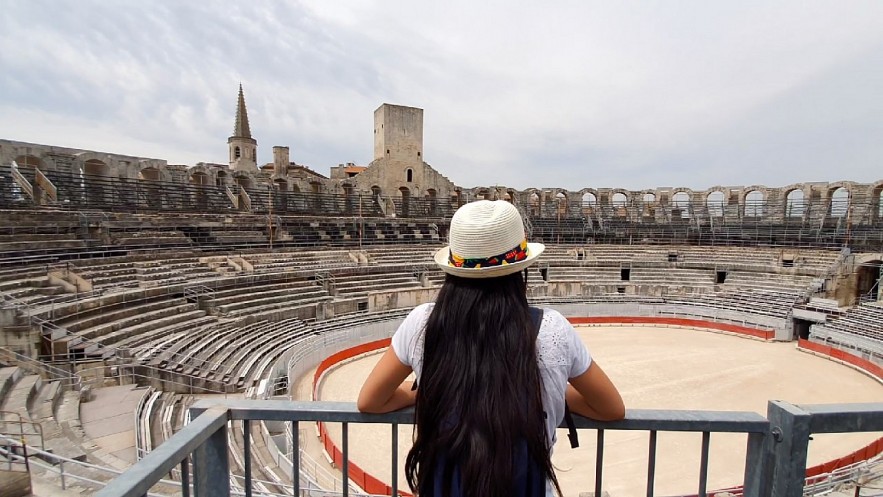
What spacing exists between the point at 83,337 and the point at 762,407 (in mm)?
16476

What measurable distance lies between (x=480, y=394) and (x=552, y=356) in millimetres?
268

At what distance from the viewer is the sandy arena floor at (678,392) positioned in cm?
762

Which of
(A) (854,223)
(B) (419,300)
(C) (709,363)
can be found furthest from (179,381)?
(A) (854,223)

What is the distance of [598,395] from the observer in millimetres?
1488

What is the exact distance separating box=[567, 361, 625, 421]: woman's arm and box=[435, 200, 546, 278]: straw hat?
1.41ft

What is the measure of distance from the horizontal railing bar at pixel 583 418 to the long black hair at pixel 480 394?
0.25m

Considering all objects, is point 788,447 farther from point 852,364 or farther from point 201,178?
point 201,178

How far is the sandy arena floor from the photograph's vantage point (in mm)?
7617

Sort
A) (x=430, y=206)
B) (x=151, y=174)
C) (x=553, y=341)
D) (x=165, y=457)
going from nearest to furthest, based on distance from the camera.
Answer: (x=165, y=457)
(x=553, y=341)
(x=151, y=174)
(x=430, y=206)

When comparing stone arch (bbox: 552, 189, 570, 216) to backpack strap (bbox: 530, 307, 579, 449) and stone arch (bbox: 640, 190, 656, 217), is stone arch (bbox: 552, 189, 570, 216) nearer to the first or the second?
stone arch (bbox: 640, 190, 656, 217)

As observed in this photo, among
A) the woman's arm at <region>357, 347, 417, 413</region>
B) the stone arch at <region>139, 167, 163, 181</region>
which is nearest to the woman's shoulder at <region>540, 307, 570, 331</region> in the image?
A: the woman's arm at <region>357, 347, 417, 413</region>

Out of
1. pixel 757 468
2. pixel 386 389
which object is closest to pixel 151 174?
pixel 386 389

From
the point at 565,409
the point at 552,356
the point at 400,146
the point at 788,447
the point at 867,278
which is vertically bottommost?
the point at 867,278

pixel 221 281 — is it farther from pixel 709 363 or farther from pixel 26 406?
pixel 709 363
